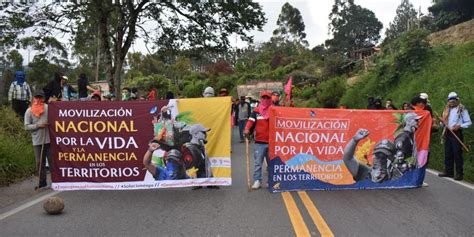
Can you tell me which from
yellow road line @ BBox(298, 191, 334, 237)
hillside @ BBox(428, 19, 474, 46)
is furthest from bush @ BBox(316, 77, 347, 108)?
yellow road line @ BBox(298, 191, 334, 237)

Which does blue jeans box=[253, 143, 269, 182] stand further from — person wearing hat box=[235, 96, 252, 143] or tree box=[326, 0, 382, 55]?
tree box=[326, 0, 382, 55]

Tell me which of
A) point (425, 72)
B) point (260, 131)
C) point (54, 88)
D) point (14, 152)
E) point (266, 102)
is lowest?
point (14, 152)

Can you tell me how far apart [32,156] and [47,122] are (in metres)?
2.61

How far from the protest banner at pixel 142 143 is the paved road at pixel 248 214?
0.30 meters

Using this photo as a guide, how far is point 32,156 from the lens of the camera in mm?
10258

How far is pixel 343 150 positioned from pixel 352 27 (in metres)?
72.3

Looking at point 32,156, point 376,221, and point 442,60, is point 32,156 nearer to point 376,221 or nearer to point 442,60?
point 376,221

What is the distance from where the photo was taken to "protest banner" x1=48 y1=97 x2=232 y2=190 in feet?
25.3

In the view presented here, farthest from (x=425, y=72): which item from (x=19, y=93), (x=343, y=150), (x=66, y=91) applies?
(x=19, y=93)

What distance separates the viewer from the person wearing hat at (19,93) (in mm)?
11439

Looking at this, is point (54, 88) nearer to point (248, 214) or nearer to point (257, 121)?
point (257, 121)

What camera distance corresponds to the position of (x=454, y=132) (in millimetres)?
9289

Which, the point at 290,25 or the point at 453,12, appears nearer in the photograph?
the point at 453,12

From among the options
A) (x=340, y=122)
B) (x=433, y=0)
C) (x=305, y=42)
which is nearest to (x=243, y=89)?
(x=433, y=0)
